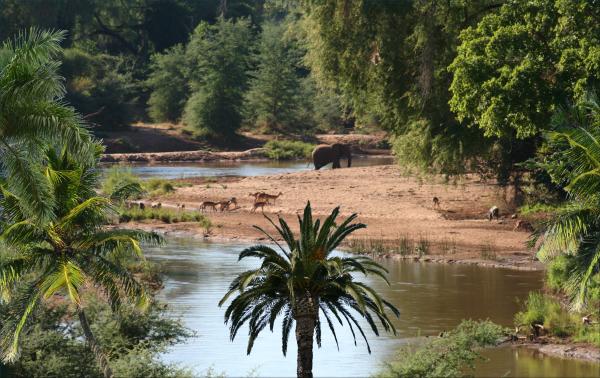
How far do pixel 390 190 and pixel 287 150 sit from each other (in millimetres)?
35148

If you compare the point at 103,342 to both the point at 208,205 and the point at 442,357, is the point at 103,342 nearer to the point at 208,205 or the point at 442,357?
the point at 442,357

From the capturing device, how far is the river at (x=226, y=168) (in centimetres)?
7275

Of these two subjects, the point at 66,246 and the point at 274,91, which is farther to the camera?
the point at 274,91

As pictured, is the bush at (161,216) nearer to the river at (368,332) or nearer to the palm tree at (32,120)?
the river at (368,332)

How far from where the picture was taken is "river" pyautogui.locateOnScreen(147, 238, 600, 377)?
27.7 m

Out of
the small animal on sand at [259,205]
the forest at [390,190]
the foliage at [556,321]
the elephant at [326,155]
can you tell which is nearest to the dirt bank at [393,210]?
the small animal on sand at [259,205]

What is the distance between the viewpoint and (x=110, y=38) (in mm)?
113312

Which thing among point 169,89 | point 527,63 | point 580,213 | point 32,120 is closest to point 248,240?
point 527,63

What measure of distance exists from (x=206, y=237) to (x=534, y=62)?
51.7 ft

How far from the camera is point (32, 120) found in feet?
64.3

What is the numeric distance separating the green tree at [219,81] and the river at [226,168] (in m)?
7.10

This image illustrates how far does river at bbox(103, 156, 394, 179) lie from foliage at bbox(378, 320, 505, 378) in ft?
142

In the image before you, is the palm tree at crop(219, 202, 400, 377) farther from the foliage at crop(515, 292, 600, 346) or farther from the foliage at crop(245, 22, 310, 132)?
the foliage at crop(245, 22, 310, 132)

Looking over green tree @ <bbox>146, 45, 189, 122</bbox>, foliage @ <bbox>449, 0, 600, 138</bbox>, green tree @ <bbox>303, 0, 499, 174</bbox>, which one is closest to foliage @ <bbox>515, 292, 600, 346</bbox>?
foliage @ <bbox>449, 0, 600, 138</bbox>
